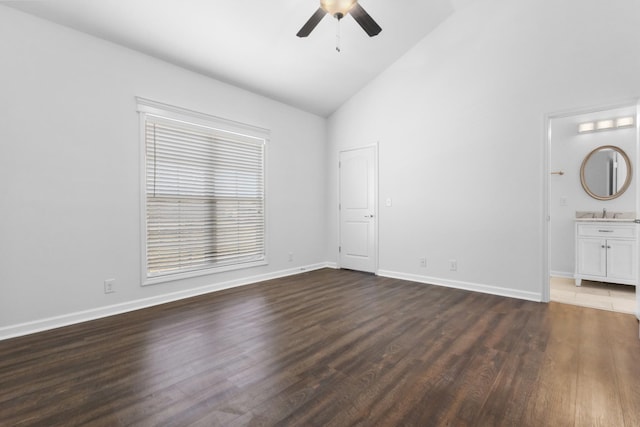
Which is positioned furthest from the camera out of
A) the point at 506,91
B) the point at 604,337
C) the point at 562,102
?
the point at 506,91

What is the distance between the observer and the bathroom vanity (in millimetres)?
4074

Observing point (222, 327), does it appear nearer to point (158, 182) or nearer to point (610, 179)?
point (158, 182)

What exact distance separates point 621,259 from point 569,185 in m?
1.35

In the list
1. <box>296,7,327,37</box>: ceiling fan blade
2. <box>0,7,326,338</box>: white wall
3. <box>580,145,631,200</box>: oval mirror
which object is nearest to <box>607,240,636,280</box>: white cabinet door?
<box>580,145,631,200</box>: oval mirror

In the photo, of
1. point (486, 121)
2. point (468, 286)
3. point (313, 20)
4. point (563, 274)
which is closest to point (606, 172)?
point (563, 274)

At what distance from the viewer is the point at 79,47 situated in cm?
304

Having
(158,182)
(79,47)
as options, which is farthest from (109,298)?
(79,47)

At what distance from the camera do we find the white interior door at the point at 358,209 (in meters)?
5.18

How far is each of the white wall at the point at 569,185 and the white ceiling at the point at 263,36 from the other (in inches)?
107

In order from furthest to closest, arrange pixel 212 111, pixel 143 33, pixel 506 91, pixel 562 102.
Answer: pixel 212 111 → pixel 506 91 → pixel 562 102 → pixel 143 33

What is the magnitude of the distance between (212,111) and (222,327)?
282 cm

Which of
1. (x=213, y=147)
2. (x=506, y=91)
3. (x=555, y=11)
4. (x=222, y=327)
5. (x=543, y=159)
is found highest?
(x=555, y=11)

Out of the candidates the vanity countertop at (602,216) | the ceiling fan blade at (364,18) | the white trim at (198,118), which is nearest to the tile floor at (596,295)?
the vanity countertop at (602,216)

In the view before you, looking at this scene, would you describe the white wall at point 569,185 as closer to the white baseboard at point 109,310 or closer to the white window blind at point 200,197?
the white window blind at point 200,197
